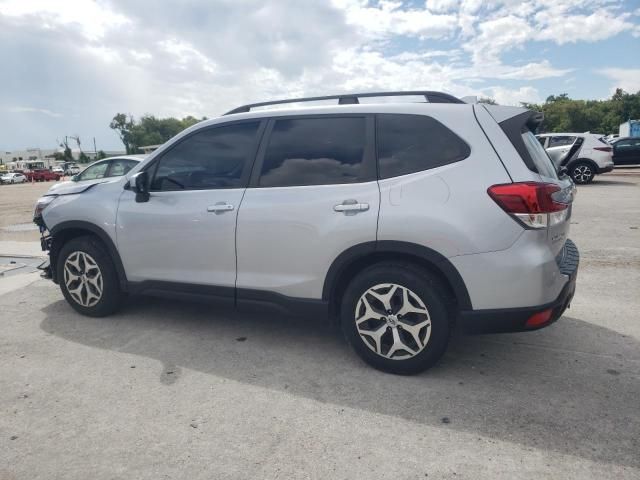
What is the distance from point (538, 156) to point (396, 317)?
1.41m

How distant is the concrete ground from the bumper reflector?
44 centimetres

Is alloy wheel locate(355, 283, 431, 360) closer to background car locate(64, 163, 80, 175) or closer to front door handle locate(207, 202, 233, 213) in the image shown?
front door handle locate(207, 202, 233, 213)

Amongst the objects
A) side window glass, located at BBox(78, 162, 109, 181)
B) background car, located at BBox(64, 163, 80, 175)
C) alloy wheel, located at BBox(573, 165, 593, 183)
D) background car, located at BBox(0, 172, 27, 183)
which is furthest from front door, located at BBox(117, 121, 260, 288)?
background car, located at BBox(64, 163, 80, 175)

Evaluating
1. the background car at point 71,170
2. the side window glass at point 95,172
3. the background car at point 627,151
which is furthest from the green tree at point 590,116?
the side window glass at point 95,172

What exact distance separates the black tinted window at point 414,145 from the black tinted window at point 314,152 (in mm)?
160

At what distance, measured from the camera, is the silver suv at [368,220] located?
280cm

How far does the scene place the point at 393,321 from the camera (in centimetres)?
306

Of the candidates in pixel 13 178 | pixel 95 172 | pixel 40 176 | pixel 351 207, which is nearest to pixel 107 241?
pixel 351 207

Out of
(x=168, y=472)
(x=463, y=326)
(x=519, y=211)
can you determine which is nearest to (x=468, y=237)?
(x=519, y=211)

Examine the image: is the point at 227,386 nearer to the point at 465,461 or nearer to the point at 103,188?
the point at 465,461

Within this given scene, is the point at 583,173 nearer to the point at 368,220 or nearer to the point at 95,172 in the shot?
the point at 95,172

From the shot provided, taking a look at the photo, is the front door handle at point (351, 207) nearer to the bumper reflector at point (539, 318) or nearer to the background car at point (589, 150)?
the bumper reflector at point (539, 318)

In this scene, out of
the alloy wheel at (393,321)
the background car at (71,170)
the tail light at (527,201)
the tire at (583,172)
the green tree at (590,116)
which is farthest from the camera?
the green tree at (590,116)

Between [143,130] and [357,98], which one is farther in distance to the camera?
[143,130]
